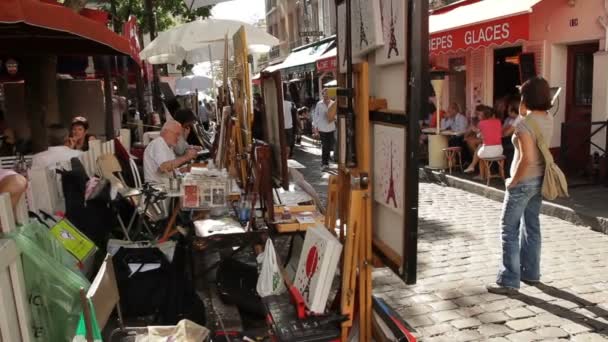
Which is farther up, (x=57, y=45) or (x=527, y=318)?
(x=57, y=45)

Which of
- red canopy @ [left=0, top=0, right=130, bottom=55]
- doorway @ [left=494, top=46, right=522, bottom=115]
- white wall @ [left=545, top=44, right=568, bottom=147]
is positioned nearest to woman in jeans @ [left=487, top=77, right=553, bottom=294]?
red canopy @ [left=0, top=0, right=130, bottom=55]

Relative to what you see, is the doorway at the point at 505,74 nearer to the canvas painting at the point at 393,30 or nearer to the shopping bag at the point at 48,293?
the canvas painting at the point at 393,30

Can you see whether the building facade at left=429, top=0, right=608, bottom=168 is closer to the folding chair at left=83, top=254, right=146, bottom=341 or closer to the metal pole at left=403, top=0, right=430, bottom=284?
the metal pole at left=403, top=0, right=430, bottom=284

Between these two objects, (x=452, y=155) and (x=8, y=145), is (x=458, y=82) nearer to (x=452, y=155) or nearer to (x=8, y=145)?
(x=452, y=155)

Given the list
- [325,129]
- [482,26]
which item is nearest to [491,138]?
[482,26]

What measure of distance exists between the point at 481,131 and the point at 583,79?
7.17 feet

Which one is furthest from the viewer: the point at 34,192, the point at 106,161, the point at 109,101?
the point at 109,101

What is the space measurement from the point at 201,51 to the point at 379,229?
958 cm

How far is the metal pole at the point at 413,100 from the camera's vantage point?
2.15 meters

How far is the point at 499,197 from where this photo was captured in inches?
332

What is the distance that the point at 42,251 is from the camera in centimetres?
302

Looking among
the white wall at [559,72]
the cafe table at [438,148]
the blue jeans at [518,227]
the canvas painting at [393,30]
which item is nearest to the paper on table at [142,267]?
the canvas painting at [393,30]

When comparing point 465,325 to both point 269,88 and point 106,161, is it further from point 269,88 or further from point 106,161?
point 106,161

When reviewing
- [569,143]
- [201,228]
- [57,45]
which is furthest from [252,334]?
[569,143]
